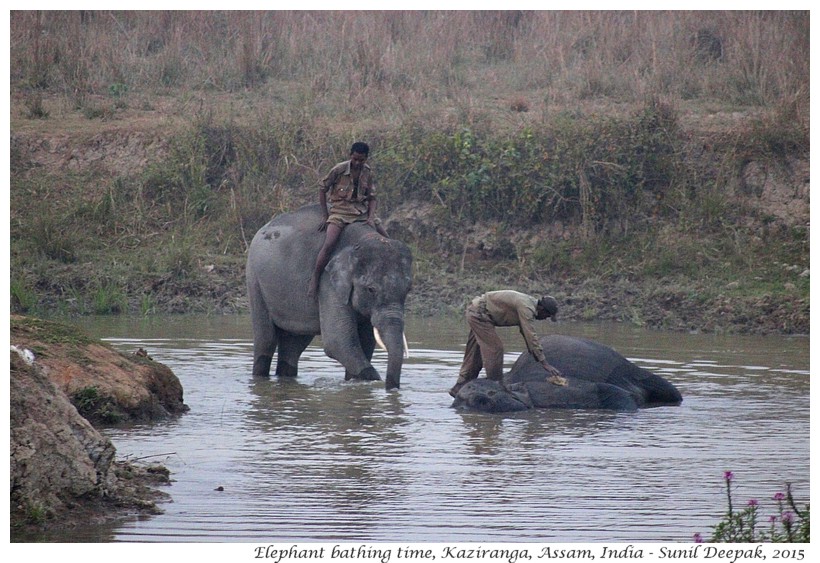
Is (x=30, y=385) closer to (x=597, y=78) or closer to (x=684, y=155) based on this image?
(x=684, y=155)

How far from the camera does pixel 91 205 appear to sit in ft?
63.4

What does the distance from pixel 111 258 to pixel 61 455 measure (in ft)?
38.9

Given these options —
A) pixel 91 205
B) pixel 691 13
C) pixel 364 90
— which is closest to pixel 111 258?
pixel 91 205

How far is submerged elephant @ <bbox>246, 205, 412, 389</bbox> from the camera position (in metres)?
10.9

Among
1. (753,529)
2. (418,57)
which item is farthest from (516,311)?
(418,57)

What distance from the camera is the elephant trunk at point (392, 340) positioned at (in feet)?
34.9

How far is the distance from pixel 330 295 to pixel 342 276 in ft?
0.68

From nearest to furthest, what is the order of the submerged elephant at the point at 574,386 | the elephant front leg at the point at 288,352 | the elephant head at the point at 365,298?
the submerged elephant at the point at 574,386 → the elephant head at the point at 365,298 → the elephant front leg at the point at 288,352

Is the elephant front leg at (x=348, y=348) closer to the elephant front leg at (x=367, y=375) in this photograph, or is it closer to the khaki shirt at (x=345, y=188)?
the elephant front leg at (x=367, y=375)

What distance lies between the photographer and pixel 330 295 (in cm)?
1116

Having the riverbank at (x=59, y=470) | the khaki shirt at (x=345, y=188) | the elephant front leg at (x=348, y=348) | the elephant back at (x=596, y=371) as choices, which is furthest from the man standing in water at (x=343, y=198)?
the riverbank at (x=59, y=470)

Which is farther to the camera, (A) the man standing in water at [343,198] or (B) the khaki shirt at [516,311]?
(A) the man standing in water at [343,198]

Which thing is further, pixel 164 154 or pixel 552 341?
pixel 164 154

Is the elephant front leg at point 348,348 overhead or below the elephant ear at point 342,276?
below
